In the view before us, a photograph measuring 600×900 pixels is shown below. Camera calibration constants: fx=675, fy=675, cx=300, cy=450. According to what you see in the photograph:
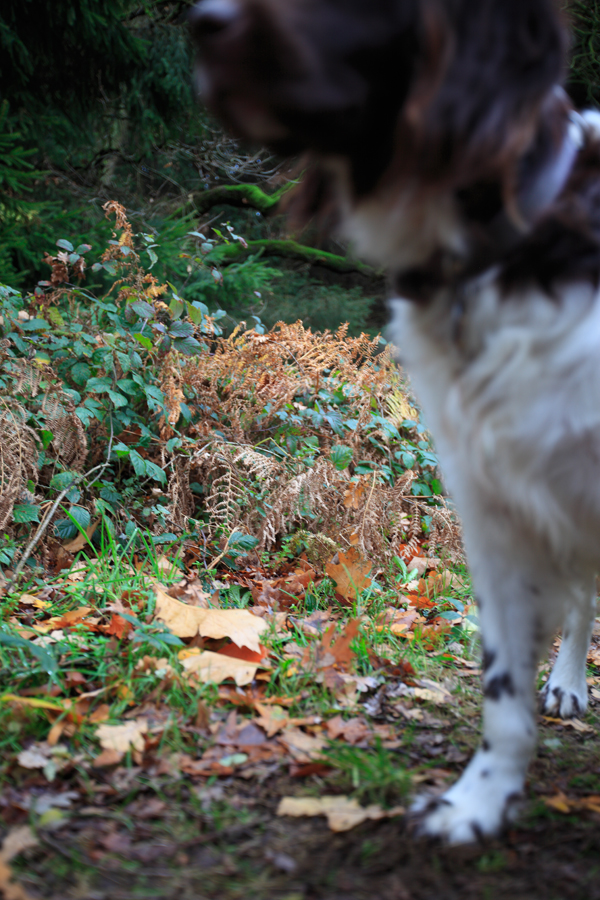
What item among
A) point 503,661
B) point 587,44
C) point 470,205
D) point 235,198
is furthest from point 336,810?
point 587,44

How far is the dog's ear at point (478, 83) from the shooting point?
50.4 inches

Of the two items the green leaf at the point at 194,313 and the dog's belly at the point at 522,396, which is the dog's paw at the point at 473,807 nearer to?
the dog's belly at the point at 522,396

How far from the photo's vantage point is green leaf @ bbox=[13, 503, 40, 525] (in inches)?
114

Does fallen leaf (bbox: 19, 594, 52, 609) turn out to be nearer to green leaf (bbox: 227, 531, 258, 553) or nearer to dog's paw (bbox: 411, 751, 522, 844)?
green leaf (bbox: 227, 531, 258, 553)

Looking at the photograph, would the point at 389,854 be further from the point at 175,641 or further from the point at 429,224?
the point at 429,224

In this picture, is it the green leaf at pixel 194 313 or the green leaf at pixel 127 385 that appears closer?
the green leaf at pixel 127 385

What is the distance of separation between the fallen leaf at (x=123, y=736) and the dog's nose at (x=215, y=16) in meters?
1.70

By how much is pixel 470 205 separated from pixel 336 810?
1432 millimetres

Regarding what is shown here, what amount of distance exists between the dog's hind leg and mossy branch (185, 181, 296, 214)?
743cm

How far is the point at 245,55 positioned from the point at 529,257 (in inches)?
27.0

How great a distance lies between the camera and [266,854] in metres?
1.49

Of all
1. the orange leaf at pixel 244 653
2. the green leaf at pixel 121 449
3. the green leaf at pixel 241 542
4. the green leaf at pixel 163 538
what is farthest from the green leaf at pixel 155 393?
the orange leaf at pixel 244 653

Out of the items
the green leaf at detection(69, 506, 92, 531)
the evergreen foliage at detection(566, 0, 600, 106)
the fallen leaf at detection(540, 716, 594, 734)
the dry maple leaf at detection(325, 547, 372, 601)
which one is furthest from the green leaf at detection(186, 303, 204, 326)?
the evergreen foliage at detection(566, 0, 600, 106)

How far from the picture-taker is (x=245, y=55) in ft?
4.25
